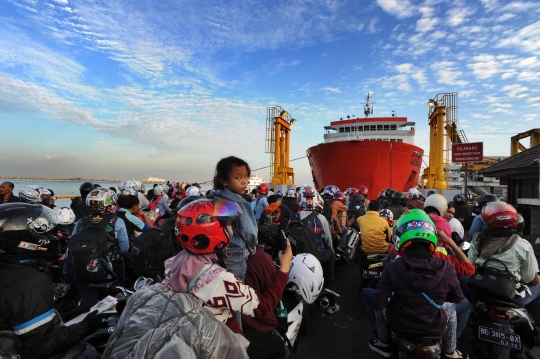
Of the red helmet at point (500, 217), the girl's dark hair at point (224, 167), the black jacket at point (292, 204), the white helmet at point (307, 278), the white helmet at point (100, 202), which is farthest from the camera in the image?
the black jacket at point (292, 204)

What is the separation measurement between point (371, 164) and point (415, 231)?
15875 mm

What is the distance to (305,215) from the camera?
4777 millimetres

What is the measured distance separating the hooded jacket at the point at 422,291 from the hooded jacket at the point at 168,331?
1.40m

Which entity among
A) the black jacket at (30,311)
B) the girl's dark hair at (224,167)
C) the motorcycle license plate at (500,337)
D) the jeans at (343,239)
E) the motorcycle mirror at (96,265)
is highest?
the girl's dark hair at (224,167)

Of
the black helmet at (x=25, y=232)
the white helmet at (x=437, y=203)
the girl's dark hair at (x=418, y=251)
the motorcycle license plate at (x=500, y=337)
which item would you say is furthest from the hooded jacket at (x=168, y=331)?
the white helmet at (x=437, y=203)

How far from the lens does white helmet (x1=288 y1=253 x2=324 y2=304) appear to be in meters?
3.01

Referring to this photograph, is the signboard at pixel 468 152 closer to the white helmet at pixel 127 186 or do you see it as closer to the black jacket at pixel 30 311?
the white helmet at pixel 127 186

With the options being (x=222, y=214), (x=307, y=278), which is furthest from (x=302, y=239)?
(x=222, y=214)

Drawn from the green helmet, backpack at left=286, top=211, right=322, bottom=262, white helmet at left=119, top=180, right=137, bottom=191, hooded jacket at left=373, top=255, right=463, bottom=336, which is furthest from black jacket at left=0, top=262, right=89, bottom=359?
white helmet at left=119, top=180, right=137, bottom=191

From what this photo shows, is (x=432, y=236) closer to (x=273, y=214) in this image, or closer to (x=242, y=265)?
(x=242, y=265)

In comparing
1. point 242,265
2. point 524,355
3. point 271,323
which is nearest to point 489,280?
point 524,355

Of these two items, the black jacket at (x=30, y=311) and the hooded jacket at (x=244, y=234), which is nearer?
the black jacket at (x=30, y=311)

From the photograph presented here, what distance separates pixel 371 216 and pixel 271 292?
11.2 ft

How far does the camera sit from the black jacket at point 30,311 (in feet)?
5.12
